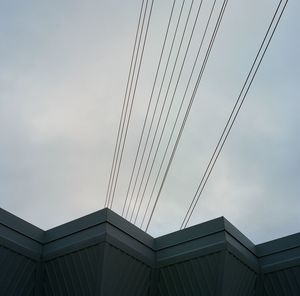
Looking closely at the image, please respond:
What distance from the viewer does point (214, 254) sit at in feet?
54.1

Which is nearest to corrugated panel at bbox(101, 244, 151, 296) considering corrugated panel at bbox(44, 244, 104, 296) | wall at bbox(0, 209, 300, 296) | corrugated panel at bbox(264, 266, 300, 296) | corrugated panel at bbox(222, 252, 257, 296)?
wall at bbox(0, 209, 300, 296)

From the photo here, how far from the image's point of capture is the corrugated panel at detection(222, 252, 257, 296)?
16.5 m

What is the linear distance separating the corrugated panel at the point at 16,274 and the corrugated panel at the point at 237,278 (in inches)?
261

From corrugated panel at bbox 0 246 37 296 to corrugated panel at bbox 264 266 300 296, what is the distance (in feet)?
27.3

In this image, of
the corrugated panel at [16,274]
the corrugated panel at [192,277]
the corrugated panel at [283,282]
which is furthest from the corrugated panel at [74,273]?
the corrugated panel at [283,282]

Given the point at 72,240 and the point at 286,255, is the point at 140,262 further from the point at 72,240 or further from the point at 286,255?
the point at 286,255

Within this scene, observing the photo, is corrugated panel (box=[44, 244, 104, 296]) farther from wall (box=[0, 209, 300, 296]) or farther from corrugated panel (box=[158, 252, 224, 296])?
corrugated panel (box=[158, 252, 224, 296])

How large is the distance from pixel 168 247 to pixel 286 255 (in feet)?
13.7

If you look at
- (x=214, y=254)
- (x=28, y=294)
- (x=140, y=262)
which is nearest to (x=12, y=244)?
(x=28, y=294)

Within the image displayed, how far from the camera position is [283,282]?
17.8 metres

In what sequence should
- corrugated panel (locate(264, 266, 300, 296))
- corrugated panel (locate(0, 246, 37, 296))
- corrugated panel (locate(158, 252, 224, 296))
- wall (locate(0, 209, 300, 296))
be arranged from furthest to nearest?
corrugated panel (locate(264, 266, 300, 296)), corrugated panel (locate(0, 246, 37, 296)), corrugated panel (locate(158, 252, 224, 296)), wall (locate(0, 209, 300, 296))

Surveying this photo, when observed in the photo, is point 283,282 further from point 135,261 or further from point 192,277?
point 135,261

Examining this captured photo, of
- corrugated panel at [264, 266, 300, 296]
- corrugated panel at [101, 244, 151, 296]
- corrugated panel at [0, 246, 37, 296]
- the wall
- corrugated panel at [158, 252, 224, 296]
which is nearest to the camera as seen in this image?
corrugated panel at [101, 244, 151, 296]

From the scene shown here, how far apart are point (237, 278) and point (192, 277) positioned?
5.22 feet
